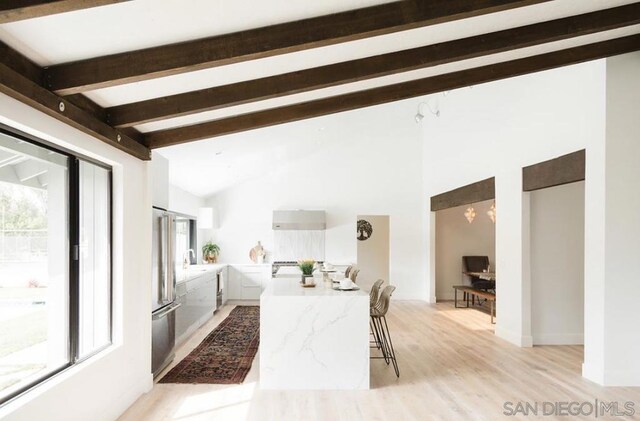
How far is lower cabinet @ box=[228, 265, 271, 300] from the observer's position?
30.3 feet

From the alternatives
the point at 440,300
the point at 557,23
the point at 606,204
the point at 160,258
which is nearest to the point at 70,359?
the point at 160,258

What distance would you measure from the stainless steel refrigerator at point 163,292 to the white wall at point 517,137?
435 centimetres

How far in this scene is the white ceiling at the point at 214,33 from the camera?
2043 mm

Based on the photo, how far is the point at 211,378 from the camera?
175 inches

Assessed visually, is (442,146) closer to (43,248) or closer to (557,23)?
(557,23)

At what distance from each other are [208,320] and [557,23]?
650 cm

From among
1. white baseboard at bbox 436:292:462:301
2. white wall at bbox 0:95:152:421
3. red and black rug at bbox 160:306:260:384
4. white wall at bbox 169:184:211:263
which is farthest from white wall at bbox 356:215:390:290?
white wall at bbox 0:95:152:421

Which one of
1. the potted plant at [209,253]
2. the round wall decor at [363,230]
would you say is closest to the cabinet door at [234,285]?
the potted plant at [209,253]

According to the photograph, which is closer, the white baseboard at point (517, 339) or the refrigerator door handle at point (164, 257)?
the refrigerator door handle at point (164, 257)

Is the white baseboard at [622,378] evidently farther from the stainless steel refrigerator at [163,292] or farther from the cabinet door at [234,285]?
the cabinet door at [234,285]

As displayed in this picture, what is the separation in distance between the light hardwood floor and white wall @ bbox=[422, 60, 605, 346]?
2.78 ft

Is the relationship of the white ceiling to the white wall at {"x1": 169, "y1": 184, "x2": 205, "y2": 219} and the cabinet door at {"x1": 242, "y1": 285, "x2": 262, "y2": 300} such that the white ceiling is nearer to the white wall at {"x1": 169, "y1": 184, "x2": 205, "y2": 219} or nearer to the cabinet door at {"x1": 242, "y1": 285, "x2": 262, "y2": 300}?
the white wall at {"x1": 169, "y1": 184, "x2": 205, "y2": 219}

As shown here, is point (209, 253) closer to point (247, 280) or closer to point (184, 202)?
point (247, 280)

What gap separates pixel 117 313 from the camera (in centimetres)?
360
